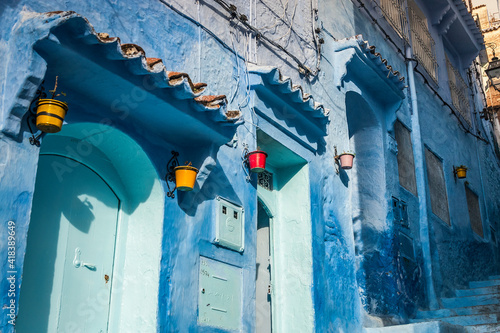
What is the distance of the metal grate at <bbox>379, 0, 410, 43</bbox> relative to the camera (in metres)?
10.6

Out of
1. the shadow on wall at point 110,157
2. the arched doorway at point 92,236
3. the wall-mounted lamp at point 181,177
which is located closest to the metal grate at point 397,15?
the wall-mounted lamp at point 181,177

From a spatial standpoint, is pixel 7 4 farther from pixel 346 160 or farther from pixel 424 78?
pixel 424 78

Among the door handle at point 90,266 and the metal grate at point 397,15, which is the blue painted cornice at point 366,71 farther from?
the door handle at point 90,266

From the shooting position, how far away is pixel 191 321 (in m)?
4.77

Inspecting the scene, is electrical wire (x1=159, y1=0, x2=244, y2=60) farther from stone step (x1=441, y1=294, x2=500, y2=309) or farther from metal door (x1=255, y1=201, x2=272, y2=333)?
stone step (x1=441, y1=294, x2=500, y2=309)

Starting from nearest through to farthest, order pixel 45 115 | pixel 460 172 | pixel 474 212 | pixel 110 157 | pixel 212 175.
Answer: pixel 45 115, pixel 110 157, pixel 212 175, pixel 460 172, pixel 474 212

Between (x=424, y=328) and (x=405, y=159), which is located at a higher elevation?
(x=405, y=159)

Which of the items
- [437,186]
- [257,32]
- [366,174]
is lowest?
[366,174]

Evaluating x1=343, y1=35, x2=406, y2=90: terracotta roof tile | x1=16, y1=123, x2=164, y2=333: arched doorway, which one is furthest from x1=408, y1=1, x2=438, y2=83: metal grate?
x1=16, y1=123, x2=164, y2=333: arched doorway

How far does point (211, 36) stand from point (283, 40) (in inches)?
59.0

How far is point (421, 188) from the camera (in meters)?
9.87

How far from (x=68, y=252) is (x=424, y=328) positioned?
448 cm

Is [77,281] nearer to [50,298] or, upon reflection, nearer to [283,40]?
[50,298]

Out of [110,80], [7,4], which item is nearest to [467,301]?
[110,80]
